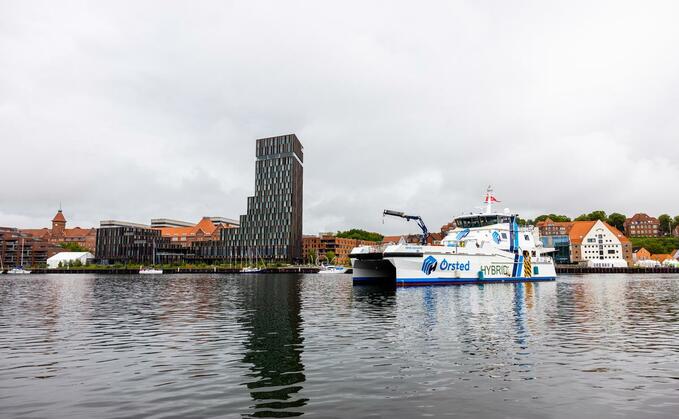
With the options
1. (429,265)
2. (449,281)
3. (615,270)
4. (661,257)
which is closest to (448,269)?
(449,281)

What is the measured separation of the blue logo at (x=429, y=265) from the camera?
5688 cm

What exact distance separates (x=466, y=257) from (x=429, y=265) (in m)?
7.83

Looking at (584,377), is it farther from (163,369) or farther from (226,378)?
(163,369)

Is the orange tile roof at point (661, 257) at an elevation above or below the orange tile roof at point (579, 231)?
below

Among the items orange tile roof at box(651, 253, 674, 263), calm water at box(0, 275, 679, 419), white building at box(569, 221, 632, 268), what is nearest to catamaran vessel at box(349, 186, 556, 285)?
calm water at box(0, 275, 679, 419)

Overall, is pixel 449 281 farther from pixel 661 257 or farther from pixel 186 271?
pixel 661 257

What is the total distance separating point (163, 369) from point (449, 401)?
8.80m

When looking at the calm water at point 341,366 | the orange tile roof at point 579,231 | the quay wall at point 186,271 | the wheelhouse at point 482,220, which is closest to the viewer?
the calm water at point 341,366

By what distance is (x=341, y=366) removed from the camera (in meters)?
15.1

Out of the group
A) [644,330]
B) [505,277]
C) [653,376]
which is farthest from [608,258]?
[653,376]

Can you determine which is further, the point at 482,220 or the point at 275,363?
the point at 482,220

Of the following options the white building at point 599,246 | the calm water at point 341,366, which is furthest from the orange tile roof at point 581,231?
the calm water at point 341,366

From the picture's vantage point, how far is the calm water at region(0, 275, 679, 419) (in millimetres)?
11031

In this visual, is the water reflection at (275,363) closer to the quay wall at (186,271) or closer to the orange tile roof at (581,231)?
the quay wall at (186,271)
